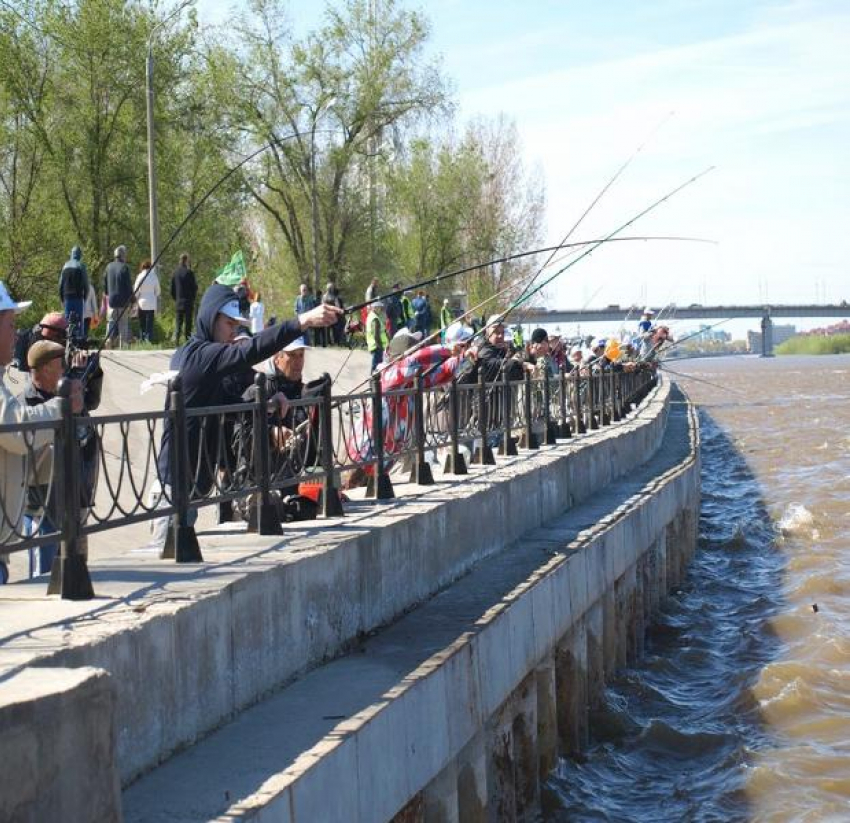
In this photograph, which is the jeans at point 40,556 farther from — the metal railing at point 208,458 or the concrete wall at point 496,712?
the concrete wall at point 496,712

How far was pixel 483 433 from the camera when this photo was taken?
619 inches

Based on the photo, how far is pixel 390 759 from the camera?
24.9ft

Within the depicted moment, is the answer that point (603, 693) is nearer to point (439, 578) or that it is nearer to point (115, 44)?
point (439, 578)

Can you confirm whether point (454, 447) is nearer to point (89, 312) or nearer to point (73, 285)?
point (73, 285)

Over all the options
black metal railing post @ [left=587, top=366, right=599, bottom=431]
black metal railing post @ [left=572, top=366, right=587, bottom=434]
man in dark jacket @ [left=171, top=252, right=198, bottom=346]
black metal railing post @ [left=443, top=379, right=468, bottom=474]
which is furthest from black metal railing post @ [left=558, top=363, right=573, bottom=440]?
man in dark jacket @ [left=171, top=252, right=198, bottom=346]

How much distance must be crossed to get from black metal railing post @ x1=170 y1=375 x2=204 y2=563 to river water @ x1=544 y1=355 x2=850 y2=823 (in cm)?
421

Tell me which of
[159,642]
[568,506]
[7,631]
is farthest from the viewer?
[568,506]

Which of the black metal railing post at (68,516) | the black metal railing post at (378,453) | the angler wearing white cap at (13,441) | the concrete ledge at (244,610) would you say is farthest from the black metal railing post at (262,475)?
the black metal railing post at (378,453)

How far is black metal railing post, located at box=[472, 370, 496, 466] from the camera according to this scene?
618 inches

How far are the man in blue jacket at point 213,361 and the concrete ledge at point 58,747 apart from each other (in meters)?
3.03

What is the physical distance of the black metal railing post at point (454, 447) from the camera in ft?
47.2

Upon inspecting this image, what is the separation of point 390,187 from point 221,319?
164ft

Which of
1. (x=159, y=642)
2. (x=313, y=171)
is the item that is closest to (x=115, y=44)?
(x=313, y=171)

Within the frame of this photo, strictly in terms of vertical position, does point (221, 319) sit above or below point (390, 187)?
below
